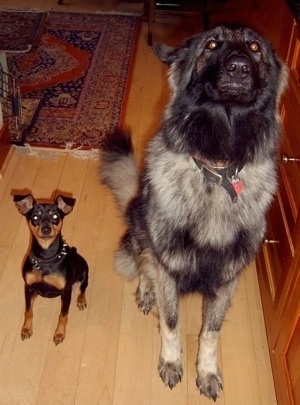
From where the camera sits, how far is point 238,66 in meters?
1.29

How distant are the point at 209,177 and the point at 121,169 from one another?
0.73 meters

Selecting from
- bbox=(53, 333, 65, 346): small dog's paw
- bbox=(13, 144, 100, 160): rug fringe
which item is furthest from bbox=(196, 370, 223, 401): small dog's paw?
bbox=(13, 144, 100, 160): rug fringe

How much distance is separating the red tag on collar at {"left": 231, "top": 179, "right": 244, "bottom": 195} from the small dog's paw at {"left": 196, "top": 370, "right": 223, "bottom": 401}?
0.66 m

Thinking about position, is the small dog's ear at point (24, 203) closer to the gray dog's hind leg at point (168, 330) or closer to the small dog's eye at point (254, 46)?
the gray dog's hind leg at point (168, 330)

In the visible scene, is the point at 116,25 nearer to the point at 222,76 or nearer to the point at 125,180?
the point at 125,180

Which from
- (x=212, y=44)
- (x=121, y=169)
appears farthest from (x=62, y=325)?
(x=212, y=44)

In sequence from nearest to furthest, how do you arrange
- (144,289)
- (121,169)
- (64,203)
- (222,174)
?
(222,174)
(64,203)
(144,289)
(121,169)

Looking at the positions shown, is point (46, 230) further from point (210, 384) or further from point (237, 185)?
A: point (210, 384)

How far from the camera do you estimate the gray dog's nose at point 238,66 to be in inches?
50.5

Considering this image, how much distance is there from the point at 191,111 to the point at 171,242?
40 cm

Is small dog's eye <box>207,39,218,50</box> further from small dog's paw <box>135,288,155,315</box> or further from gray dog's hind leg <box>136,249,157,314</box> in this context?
small dog's paw <box>135,288,155,315</box>

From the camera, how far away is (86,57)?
3768mm

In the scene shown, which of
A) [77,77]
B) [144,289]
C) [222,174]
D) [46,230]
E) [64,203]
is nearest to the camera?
[222,174]

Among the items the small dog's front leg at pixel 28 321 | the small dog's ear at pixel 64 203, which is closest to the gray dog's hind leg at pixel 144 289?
the small dog's ear at pixel 64 203
